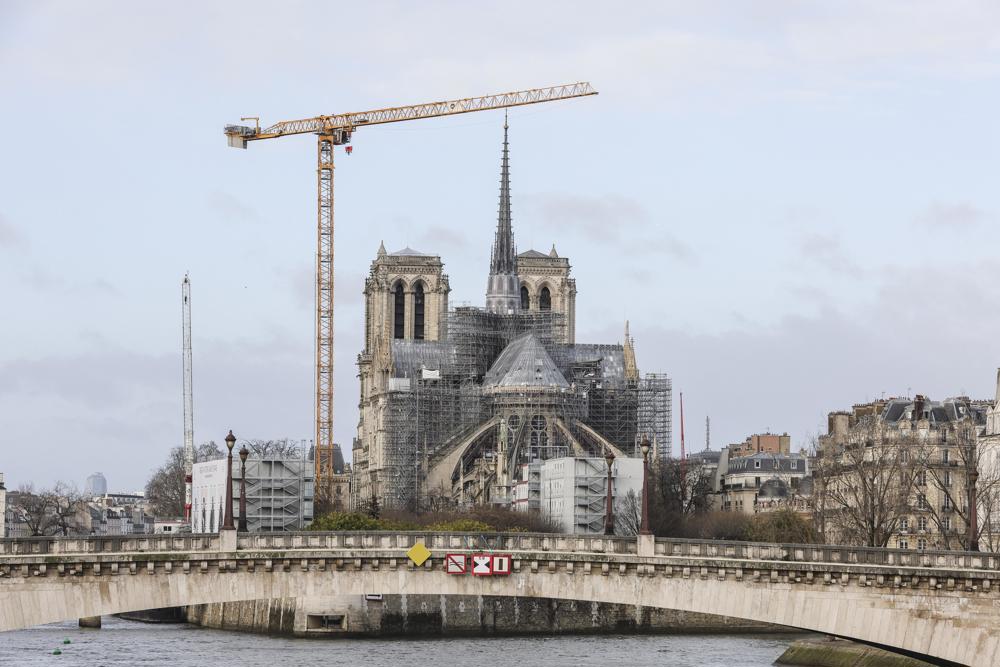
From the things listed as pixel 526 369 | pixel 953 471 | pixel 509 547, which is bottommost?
pixel 509 547

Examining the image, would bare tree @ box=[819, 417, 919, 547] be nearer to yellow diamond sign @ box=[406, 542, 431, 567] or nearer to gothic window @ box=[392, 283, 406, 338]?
yellow diamond sign @ box=[406, 542, 431, 567]

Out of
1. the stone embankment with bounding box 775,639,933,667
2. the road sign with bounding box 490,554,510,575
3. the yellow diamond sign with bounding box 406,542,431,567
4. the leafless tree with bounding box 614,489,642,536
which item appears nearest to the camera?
the yellow diamond sign with bounding box 406,542,431,567

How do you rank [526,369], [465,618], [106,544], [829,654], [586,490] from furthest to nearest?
[526,369], [586,490], [465,618], [829,654], [106,544]

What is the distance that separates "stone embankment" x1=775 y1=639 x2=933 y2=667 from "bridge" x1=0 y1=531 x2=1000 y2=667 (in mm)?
16973

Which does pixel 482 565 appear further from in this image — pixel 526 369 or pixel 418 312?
pixel 418 312

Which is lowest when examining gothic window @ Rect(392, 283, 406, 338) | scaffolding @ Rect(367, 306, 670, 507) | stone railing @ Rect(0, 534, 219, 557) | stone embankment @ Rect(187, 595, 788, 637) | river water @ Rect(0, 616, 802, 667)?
river water @ Rect(0, 616, 802, 667)

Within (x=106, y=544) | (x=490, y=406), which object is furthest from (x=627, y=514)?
(x=106, y=544)

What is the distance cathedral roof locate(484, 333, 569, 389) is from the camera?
552 ft

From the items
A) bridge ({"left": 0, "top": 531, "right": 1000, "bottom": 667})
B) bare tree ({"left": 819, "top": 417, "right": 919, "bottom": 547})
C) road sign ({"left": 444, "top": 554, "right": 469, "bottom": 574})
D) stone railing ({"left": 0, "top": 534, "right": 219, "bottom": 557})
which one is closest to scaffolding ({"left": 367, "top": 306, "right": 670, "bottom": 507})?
bare tree ({"left": 819, "top": 417, "right": 919, "bottom": 547})

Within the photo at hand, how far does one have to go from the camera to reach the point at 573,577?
57.8m

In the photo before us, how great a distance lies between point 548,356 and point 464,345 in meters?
9.55

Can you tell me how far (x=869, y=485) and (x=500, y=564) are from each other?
44271mm

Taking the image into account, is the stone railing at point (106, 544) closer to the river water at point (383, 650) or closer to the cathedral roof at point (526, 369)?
the river water at point (383, 650)

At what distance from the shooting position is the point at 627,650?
85.9 m
